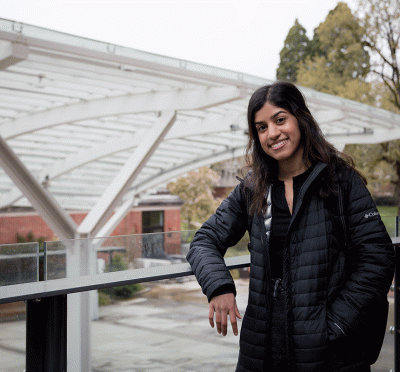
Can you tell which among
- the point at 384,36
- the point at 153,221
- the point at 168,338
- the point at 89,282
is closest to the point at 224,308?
the point at 89,282

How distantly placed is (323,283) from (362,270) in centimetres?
16

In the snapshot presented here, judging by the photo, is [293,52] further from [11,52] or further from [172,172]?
[11,52]

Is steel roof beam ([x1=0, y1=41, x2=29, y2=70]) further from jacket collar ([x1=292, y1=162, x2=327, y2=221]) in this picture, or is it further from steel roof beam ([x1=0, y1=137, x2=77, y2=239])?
jacket collar ([x1=292, y1=162, x2=327, y2=221])

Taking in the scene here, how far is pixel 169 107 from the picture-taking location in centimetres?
1305

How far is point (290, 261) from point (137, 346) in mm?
1304

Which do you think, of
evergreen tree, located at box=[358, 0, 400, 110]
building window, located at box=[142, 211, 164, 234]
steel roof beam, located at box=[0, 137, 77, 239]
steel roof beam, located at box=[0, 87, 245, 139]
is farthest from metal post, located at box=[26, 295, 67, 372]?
building window, located at box=[142, 211, 164, 234]

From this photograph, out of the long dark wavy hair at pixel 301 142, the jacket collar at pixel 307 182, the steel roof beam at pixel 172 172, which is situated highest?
the steel roof beam at pixel 172 172

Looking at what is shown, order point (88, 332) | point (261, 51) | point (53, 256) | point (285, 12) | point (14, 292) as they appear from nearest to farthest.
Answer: point (14, 292) → point (53, 256) → point (88, 332) → point (261, 51) → point (285, 12)

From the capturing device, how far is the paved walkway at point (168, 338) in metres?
2.76

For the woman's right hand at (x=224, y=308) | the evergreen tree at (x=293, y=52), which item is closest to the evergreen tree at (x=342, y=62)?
the evergreen tree at (x=293, y=52)

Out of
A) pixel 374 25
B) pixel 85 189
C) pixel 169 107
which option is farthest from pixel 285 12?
pixel 169 107

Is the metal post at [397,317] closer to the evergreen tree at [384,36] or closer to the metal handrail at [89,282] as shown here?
the metal handrail at [89,282]

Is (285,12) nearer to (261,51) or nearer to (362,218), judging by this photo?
(261,51)

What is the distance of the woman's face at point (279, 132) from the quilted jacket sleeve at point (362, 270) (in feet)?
1.26
